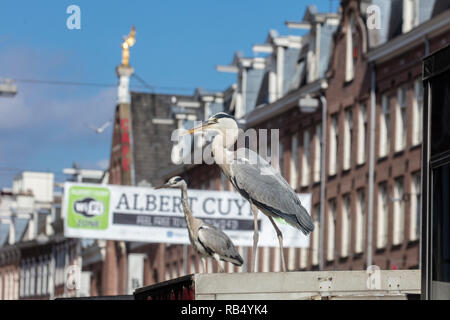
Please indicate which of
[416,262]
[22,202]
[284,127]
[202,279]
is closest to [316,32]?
[284,127]

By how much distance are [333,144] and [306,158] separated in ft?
12.0

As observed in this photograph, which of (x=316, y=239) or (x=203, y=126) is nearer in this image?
(x=203, y=126)

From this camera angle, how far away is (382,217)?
163ft

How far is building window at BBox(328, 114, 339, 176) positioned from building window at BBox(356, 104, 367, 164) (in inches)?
114

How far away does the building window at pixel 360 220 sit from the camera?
168 feet

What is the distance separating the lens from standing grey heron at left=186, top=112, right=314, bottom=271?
16.2 meters

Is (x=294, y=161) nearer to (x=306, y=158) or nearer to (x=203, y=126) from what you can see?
(x=306, y=158)

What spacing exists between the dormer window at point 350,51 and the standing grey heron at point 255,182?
3693 centimetres

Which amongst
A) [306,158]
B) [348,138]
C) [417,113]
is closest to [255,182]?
[417,113]

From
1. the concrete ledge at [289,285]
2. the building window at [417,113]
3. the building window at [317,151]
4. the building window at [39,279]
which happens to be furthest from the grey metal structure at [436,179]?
the building window at [39,279]

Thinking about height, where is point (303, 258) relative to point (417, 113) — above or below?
below

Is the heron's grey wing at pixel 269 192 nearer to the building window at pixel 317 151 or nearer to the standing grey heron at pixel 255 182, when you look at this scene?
the standing grey heron at pixel 255 182

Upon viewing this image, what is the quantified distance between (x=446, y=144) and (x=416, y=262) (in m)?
32.7
